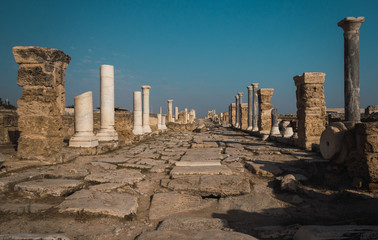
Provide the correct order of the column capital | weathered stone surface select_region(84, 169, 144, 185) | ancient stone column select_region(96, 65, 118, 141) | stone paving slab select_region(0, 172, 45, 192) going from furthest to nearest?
ancient stone column select_region(96, 65, 118, 141), the column capital, weathered stone surface select_region(84, 169, 144, 185), stone paving slab select_region(0, 172, 45, 192)

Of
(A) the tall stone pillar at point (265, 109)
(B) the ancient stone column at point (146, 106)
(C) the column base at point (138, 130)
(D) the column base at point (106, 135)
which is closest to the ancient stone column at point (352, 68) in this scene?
(A) the tall stone pillar at point (265, 109)

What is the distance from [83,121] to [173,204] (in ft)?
16.9

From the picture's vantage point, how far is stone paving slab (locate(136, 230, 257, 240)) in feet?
6.82

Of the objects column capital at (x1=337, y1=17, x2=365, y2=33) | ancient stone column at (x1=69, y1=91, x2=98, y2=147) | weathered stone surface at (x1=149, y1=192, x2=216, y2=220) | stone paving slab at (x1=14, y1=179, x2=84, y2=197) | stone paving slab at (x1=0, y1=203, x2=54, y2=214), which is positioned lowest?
weathered stone surface at (x1=149, y1=192, x2=216, y2=220)

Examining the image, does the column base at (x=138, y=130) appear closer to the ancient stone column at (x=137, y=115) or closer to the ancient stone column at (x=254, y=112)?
the ancient stone column at (x=137, y=115)

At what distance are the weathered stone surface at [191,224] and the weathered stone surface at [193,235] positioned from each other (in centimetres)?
17

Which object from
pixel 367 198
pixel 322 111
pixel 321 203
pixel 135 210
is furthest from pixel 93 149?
→ pixel 322 111

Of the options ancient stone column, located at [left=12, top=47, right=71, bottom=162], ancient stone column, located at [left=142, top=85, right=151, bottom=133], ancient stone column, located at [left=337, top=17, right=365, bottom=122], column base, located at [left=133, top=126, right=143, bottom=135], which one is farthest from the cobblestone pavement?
ancient stone column, located at [left=142, top=85, right=151, bottom=133]

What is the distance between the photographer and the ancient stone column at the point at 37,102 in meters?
5.47

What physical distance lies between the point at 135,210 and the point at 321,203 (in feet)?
7.99

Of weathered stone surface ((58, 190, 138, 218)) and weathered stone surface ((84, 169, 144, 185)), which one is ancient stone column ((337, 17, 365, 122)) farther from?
weathered stone surface ((58, 190, 138, 218))

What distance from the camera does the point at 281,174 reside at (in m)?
4.57

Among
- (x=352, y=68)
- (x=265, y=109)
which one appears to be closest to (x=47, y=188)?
(x=352, y=68)

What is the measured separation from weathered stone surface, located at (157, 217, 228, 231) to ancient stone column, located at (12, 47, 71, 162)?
13.2 ft
